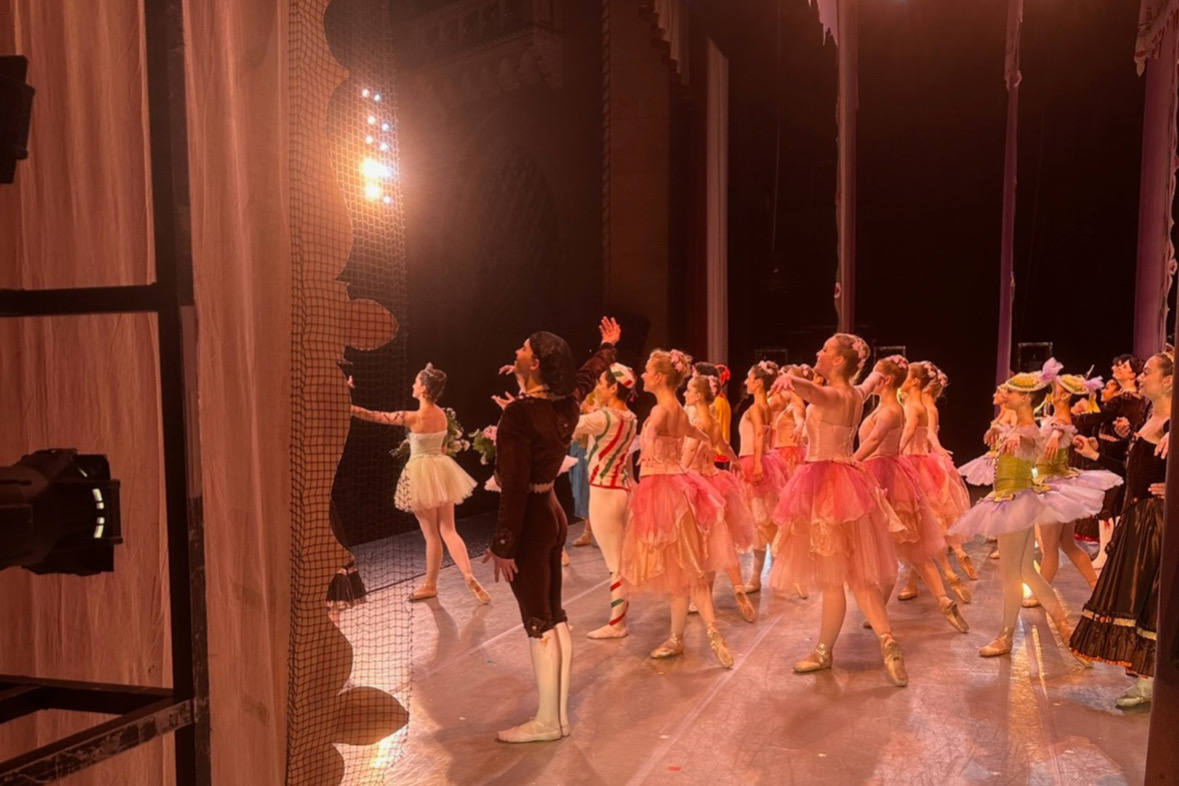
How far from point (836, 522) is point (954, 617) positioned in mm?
1583

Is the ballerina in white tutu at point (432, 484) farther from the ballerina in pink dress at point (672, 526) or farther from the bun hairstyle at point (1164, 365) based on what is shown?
the bun hairstyle at point (1164, 365)

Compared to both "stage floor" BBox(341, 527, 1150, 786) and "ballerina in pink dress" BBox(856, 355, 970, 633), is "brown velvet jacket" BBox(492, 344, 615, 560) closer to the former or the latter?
"stage floor" BBox(341, 527, 1150, 786)

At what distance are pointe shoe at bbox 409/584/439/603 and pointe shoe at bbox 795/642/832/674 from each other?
9.00 feet

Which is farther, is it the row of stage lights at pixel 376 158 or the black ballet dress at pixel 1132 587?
the black ballet dress at pixel 1132 587

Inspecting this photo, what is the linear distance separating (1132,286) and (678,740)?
8467 mm

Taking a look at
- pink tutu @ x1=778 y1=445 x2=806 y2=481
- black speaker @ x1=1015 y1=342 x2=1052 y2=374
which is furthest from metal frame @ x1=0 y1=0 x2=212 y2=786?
black speaker @ x1=1015 y1=342 x2=1052 y2=374

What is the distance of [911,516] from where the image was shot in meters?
5.79

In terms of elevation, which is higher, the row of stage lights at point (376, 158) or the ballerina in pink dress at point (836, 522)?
the row of stage lights at point (376, 158)

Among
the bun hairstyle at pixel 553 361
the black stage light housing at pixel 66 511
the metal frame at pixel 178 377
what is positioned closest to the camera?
the black stage light housing at pixel 66 511

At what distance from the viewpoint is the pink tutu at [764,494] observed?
281 inches

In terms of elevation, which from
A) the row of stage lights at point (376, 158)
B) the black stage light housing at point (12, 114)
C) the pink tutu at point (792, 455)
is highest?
the row of stage lights at point (376, 158)

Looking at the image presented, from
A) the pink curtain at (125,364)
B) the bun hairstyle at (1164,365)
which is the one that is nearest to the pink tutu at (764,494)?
the bun hairstyle at (1164,365)

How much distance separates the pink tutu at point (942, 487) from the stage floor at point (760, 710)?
905mm

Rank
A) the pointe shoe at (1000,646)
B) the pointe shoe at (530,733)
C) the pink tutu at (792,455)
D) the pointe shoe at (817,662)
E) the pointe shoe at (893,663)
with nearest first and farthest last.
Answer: the pointe shoe at (530,733)
the pointe shoe at (893,663)
the pointe shoe at (817,662)
the pointe shoe at (1000,646)
the pink tutu at (792,455)
